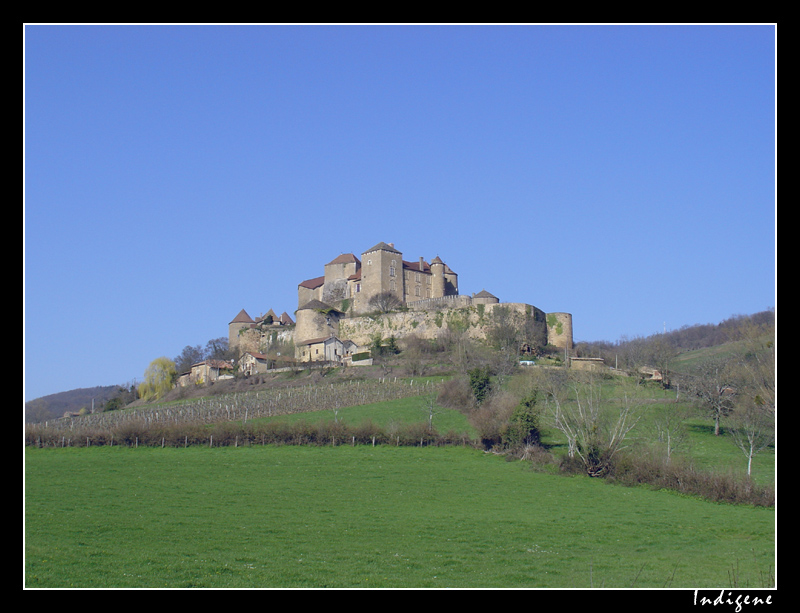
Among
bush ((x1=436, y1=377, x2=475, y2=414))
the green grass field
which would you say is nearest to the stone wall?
bush ((x1=436, y1=377, x2=475, y2=414))

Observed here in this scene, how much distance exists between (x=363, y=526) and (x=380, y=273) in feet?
181

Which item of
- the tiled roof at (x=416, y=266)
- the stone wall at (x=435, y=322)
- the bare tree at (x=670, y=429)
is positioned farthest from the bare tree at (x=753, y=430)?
the tiled roof at (x=416, y=266)

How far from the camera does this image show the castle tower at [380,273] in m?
73.6

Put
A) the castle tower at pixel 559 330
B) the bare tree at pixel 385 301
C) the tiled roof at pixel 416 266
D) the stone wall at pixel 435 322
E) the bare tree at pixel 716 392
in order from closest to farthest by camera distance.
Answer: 1. the bare tree at pixel 716 392
2. the stone wall at pixel 435 322
3. the castle tower at pixel 559 330
4. the bare tree at pixel 385 301
5. the tiled roof at pixel 416 266

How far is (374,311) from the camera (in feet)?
238

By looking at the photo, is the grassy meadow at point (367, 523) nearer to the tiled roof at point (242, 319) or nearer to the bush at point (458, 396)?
the bush at point (458, 396)

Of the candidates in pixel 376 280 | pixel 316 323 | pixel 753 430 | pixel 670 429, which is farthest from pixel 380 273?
pixel 753 430

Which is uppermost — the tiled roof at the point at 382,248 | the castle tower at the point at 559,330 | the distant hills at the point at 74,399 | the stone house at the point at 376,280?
the tiled roof at the point at 382,248

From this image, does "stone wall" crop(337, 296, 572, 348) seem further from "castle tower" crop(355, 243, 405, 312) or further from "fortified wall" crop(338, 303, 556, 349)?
"castle tower" crop(355, 243, 405, 312)

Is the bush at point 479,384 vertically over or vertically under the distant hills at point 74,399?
over

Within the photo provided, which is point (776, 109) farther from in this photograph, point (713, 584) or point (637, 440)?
point (637, 440)

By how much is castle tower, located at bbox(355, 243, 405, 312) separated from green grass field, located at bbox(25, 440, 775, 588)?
141 ft

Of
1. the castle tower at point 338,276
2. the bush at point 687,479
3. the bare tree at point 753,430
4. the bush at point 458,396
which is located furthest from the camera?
the castle tower at point 338,276
